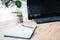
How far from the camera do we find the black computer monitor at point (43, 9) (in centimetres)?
159

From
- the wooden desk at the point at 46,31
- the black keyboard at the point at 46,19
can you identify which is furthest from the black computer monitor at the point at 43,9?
the wooden desk at the point at 46,31

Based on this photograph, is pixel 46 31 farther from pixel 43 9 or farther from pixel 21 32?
pixel 43 9

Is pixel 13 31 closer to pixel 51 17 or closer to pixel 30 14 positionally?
pixel 30 14

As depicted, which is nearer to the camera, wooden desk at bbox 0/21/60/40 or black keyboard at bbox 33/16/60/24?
wooden desk at bbox 0/21/60/40

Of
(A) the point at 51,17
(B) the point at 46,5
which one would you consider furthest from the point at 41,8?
(A) the point at 51,17

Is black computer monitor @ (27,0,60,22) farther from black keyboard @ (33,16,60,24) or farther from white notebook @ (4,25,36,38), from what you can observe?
white notebook @ (4,25,36,38)

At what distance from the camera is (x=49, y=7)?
1634mm

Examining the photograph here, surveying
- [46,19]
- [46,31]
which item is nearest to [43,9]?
[46,19]

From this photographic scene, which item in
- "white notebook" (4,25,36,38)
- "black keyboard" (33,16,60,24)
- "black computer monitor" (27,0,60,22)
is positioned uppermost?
"black computer monitor" (27,0,60,22)

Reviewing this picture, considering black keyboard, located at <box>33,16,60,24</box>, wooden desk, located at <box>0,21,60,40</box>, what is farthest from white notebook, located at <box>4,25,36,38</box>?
black keyboard, located at <box>33,16,60,24</box>

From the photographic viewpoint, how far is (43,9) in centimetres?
163

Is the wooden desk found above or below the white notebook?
below

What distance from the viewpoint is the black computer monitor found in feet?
5.21

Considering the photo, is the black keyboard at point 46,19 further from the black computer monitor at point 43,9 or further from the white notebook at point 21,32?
the white notebook at point 21,32
